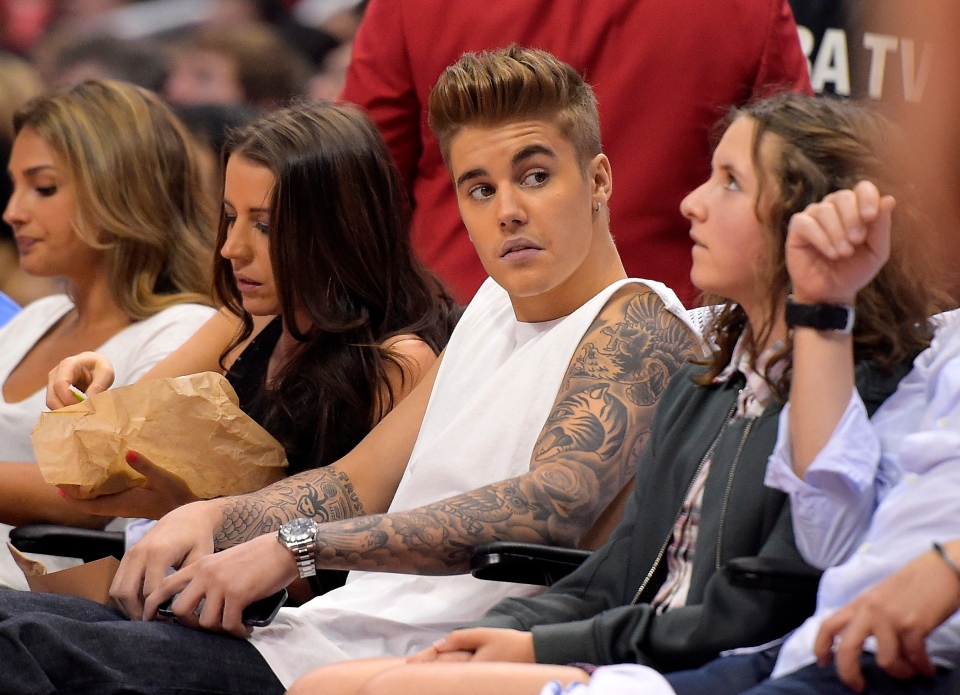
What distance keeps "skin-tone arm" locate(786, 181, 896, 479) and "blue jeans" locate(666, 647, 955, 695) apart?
0.24 m

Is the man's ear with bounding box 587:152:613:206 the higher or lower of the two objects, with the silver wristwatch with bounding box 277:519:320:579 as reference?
higher

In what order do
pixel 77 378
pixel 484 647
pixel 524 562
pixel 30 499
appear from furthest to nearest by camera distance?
pixel 30 499, pixel 77 378, pixel 524 562, pixel 484 647

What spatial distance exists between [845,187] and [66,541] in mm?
1586

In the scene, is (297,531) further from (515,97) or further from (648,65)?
(648,65)

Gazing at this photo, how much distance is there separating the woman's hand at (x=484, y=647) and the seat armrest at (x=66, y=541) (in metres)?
1.03

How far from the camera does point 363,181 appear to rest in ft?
8.62

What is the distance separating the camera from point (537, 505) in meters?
2.04

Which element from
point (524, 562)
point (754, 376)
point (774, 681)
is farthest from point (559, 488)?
point (774, 681)

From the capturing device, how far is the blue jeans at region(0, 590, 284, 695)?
178cm

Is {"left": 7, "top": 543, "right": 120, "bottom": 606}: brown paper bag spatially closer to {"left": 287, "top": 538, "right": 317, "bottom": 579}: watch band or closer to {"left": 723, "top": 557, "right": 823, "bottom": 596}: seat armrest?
{"left": 287, "top": 538, "right": 317, "bottom": 579}: watch band

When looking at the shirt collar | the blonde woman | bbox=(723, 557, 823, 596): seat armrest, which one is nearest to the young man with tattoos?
the shirt collar

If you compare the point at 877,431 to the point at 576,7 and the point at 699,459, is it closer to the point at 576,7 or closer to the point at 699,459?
the point at 699,459

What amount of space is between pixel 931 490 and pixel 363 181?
1.41 metres

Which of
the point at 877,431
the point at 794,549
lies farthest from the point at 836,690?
the point at 877,431
